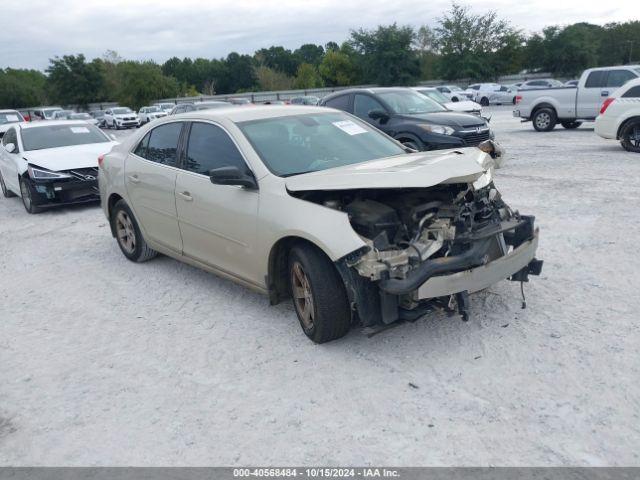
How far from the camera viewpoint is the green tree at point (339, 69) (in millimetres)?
68938

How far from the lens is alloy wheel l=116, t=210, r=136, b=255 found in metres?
6.45

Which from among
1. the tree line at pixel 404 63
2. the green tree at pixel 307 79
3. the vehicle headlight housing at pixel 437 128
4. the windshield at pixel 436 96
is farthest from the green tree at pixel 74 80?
the vehicle headlight housing at pixel 437 128

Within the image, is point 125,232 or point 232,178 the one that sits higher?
point 232,178

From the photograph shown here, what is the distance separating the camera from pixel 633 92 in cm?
1173

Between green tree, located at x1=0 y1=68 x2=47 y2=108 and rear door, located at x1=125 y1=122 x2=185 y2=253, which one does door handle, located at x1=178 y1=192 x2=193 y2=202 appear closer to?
rear door, located at x1=125 y1=122 x2=185 y2=253

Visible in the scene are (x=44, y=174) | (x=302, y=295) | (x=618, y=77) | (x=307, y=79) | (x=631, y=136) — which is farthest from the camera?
(x=307, y=79)

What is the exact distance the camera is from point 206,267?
521cm

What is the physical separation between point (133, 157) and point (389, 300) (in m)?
3.65

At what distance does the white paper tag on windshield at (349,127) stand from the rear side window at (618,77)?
44.8 ft

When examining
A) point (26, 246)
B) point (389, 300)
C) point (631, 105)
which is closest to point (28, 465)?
point (389, 300)

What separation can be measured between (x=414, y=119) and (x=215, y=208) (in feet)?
22.8

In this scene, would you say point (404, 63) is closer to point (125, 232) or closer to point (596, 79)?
point (596, 79)

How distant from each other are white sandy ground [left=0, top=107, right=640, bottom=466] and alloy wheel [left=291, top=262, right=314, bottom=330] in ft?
0.66


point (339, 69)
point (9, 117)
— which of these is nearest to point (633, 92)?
point (9, 117)
